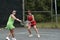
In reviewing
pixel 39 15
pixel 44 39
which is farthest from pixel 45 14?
pixel 44 39

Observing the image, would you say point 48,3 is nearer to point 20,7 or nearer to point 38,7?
point 38,7

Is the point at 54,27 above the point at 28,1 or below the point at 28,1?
below

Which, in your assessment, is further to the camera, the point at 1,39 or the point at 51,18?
the point at 51,18

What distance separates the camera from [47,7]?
28.0 metres

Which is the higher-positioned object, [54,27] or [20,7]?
[20,7]

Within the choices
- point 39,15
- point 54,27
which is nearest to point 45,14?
point 39,15

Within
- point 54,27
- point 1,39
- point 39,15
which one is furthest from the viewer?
point 39,15

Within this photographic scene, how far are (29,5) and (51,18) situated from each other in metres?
2.66

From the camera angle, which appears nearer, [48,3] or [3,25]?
[3,25]

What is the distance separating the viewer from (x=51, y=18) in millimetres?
27562

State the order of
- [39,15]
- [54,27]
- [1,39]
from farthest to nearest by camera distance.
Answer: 1. [39,15]
2. [54,27]
3. [1,39]

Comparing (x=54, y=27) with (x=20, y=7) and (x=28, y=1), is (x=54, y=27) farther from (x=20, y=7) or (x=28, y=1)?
(x=28, y=1)

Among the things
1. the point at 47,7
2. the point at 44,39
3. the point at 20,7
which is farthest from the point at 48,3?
the point at 44,39

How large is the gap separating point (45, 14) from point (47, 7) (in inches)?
33.3
